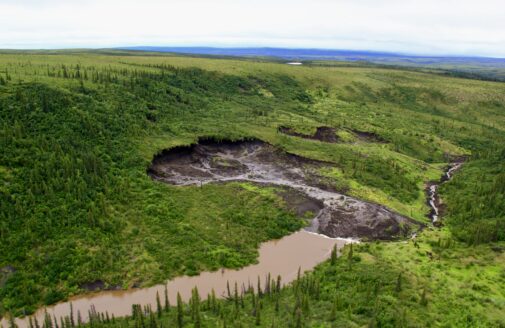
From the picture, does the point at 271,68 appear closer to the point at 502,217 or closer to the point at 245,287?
the point at 502,217

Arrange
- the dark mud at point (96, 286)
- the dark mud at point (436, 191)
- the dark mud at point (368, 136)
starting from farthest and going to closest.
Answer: the dark mud at point (368, 136) < the dark mud at point (436, 191) < the dark mud at point (96, 286)

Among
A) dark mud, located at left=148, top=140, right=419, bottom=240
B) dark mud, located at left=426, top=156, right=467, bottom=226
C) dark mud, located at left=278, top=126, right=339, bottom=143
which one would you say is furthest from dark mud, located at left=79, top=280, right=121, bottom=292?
dark mud, located at left=278, top=126, right=339, bottom=143

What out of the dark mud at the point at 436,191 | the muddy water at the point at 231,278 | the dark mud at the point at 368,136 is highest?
the dark mud at the point at 368,136

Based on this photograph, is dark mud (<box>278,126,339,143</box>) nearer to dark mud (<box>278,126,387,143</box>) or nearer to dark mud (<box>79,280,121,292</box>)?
dark mud (<box>278,126,387,143</box>)

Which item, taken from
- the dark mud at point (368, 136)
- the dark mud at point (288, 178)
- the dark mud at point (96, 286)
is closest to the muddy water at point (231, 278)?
the dark mud at point (96, 286)

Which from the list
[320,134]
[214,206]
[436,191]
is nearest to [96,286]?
[214,206]

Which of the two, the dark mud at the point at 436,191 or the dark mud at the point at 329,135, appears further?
the dark mud at the point at 329,135

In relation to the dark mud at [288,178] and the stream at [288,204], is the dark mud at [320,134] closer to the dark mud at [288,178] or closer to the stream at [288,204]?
the dark mud at [288,178]

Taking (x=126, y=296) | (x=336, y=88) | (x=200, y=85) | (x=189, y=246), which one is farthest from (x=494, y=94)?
(x=126, y=296)
